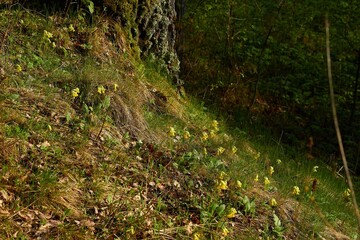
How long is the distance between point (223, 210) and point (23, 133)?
153 centimetres

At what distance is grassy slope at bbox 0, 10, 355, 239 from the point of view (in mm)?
3016

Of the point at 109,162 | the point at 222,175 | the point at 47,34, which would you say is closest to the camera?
the point at 109,162

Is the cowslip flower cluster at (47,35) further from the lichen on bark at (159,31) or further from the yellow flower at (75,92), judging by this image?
the lichen on bark at (159,31)

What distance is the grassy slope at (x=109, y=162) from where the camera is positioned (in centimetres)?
302

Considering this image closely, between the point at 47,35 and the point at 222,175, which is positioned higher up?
the point at 47,35

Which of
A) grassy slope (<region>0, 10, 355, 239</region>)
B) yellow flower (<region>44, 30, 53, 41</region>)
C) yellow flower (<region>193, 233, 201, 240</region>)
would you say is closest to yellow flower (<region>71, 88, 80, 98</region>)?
grassy slope (<region>0, 10, 355, 239</region>)

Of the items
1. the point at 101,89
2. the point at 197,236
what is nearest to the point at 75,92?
the point at 101,89

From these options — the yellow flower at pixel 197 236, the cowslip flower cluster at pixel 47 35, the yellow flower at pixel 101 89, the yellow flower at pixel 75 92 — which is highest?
the cowslip flower cluster at pixel 47 35

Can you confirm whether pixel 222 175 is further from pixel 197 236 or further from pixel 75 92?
pixel 75 92

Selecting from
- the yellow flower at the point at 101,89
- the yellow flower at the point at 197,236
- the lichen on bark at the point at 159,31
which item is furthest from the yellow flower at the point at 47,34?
the yellow flower at the point at 197,236

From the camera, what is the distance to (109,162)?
3662mm

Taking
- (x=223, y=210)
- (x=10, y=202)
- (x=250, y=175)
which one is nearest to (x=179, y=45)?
(x=250, y=175)

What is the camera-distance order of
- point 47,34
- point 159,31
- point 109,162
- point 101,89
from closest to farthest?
point 109,162, point 101,89, point 47,34, point 159,31

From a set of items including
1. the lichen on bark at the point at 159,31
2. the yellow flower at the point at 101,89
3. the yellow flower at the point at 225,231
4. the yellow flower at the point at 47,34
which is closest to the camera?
the yellow flower at the point at 225,231
